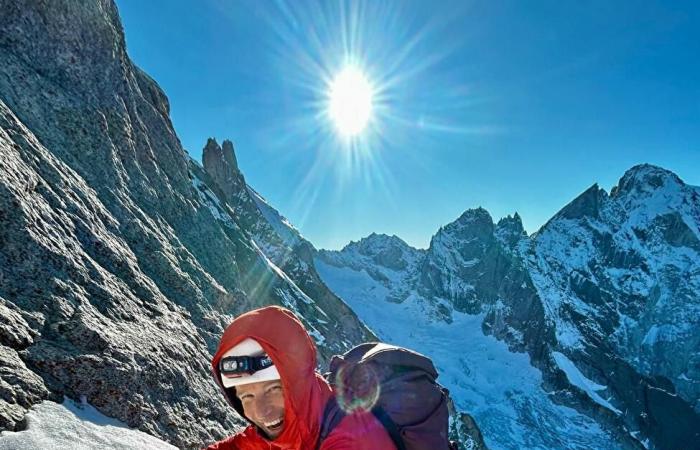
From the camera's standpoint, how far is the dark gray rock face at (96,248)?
5273 mm

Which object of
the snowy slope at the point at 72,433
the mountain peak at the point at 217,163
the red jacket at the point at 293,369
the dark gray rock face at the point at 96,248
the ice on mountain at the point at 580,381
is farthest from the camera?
the ice on mountain at the point at 580,381

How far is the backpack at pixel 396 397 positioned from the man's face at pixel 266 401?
13.2 inches

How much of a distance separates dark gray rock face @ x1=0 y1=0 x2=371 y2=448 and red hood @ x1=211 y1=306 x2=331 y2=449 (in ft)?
7.79

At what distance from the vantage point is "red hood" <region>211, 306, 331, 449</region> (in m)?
3.15

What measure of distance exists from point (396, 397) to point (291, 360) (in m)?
0.77

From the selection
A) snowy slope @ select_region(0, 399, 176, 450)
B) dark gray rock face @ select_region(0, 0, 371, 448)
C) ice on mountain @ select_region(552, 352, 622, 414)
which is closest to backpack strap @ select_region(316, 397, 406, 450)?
snowy slope @ select_region(0, 399, 176, 450)

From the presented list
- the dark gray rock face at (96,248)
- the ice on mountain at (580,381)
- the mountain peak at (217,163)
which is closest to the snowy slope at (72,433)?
the dark gray rock face at (96,248)

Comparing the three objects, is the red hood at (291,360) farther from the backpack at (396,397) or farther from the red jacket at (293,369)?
the backpack at (396,397)

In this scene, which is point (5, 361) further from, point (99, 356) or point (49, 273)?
point (49, 273)

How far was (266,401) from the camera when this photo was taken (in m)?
3.32

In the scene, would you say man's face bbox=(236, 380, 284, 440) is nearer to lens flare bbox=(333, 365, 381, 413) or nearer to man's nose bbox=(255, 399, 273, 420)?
man's nose bbox=(255, 399, 273, 420)

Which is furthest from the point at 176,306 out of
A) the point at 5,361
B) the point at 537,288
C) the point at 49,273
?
the point at 537,288

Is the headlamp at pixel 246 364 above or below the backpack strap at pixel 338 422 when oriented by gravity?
above

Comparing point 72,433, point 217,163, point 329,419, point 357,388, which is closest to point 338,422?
point 329,419
